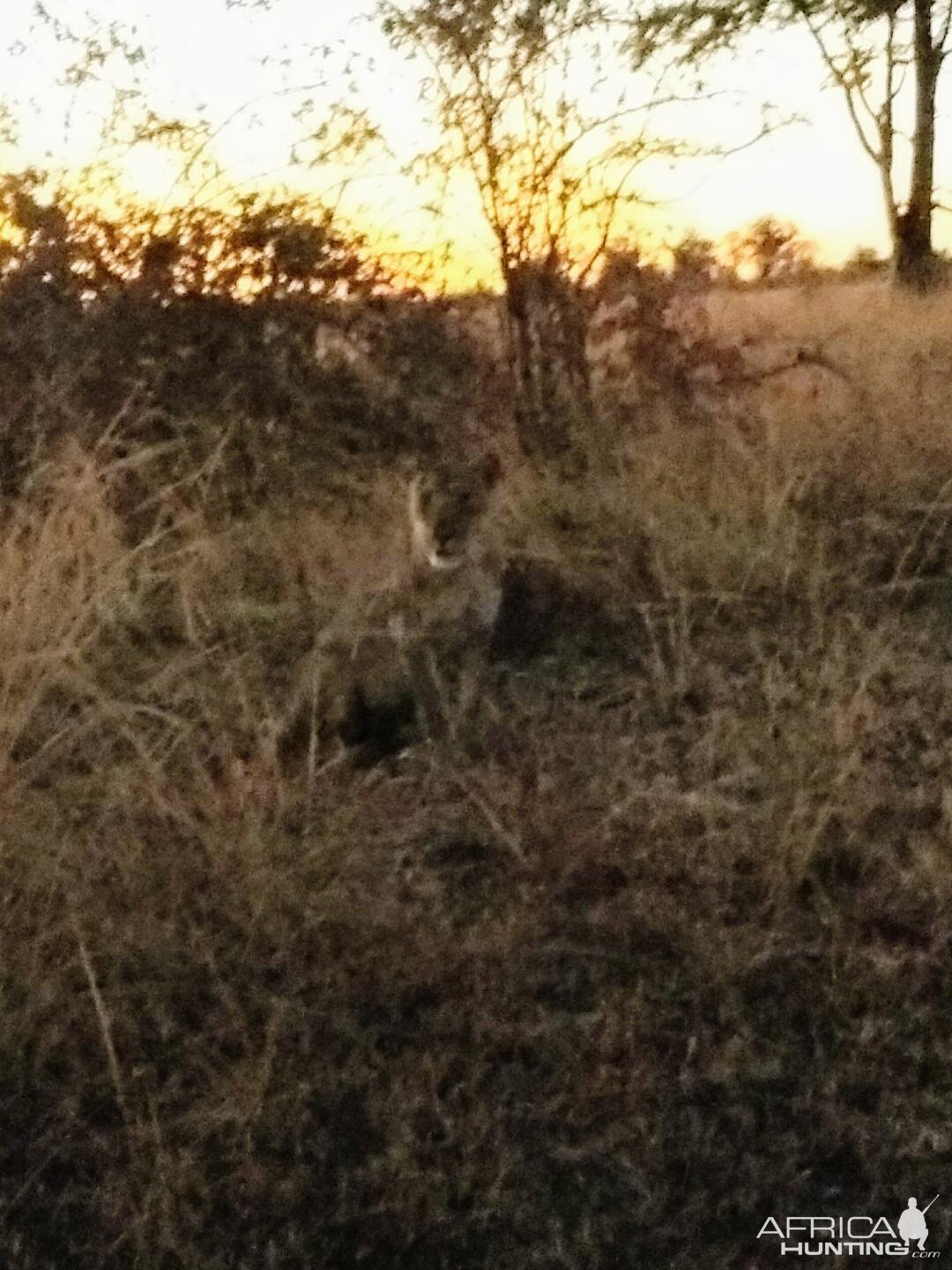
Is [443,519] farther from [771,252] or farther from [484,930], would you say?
[771,252]

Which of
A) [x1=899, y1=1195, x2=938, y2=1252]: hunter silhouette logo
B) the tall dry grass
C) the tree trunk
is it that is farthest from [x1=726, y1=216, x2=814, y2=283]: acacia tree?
[x1=899, y1=1195, x2=938, y2=1252]: hunter silhouette logo

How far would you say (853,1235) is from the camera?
8.75 feet

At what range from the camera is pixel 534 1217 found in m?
2.70

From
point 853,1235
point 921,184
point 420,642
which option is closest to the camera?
point 853,1235

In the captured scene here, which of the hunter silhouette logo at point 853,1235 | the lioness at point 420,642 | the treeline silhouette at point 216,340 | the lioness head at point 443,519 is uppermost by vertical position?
the treeline silhouette at point 216,340

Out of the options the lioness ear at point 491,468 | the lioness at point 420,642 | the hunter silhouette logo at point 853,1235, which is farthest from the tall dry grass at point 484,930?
the lioness ear at point 491,468

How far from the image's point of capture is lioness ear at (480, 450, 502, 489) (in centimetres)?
657

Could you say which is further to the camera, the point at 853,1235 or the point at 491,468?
the point at 491,468

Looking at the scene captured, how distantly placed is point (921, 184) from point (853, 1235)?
1301cm

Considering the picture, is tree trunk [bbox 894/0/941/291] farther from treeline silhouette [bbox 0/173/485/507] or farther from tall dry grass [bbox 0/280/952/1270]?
tall dry grass [bbox 0/280/952/1270]

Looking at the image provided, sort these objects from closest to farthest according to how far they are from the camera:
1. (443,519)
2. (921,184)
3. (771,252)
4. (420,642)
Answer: (420,642), (443,519), (771,252), (921,184)

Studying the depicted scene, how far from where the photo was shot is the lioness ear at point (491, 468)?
6.57 m

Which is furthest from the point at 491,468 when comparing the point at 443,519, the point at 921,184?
the point at 921,184

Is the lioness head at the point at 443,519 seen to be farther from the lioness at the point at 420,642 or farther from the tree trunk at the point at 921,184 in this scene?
the tree trunk at the point at 921,184
